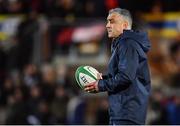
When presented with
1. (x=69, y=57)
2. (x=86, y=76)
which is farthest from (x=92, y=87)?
(x=69, y=57)

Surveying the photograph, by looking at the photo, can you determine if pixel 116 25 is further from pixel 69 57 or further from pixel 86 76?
pixel 69 57

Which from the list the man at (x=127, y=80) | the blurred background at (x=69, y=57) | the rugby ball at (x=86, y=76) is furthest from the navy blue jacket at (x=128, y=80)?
A: the blurred background at (x=69, y=57)

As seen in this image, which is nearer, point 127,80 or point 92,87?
point 127,80

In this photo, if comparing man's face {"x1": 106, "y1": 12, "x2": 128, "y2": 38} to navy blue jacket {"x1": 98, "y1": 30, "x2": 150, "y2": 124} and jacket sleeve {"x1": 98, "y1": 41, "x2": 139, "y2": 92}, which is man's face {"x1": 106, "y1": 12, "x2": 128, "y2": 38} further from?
jacket sleeve {"x1": 98, "y1": 41, "x2": 139, "y2": 92}

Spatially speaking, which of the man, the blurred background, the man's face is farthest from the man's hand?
the blurred background

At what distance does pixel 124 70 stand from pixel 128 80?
114 millimetres

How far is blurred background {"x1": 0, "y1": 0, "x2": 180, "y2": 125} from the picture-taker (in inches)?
570

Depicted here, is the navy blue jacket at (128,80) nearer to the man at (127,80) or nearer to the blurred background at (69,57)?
the man at (127,80)

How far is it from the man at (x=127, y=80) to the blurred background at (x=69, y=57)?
629 cm

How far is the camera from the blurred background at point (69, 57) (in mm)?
14477

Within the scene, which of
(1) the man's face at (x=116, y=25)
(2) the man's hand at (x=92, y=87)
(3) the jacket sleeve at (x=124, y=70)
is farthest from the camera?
(1) the man's face at (x=116, y=25)

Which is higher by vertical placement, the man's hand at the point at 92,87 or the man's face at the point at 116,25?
the man's face at the point at 116,25

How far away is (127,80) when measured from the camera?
292 inches

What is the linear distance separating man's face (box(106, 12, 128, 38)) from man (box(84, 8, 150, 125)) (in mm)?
12
